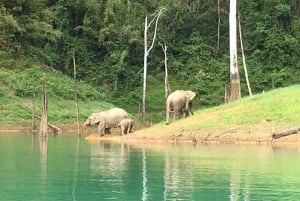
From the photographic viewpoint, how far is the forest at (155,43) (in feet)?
217

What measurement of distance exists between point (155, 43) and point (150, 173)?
48407 millimetres

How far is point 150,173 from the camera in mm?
23281

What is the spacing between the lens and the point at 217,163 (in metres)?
26.2

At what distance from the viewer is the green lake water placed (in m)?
18.9

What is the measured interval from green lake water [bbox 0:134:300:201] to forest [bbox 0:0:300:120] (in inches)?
1289

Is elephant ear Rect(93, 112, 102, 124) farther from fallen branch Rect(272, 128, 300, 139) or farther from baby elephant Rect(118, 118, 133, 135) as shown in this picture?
fallen branch Rect(272, 128, 300, 139)

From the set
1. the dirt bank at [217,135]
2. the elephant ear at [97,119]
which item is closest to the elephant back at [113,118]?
the elephant ear at [97,119]

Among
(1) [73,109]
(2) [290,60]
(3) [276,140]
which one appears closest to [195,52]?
(2) [290,60]

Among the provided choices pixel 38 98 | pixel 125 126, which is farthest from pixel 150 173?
pixel 38 98

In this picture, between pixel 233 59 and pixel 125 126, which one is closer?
pixel 125 126

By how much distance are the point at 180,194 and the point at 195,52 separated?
52307 millimetres

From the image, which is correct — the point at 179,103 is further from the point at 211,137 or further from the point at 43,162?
the point at 43,162

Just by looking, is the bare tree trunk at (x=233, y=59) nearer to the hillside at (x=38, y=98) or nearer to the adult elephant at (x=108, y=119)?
the adult elephant at (x=108, y=119)

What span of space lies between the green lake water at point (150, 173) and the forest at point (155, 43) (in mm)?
32739
